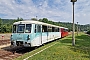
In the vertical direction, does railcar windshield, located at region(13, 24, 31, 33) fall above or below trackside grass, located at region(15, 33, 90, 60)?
above

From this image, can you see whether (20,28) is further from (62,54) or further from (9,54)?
(62,54)

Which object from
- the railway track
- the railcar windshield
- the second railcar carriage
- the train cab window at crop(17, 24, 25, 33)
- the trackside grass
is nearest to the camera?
the trackside grass

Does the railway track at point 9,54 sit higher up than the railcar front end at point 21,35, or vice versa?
the railcar front end at point 21,35

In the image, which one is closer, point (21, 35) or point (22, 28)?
point (21, 35)

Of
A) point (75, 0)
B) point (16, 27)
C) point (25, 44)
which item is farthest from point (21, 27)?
point (75, 0)

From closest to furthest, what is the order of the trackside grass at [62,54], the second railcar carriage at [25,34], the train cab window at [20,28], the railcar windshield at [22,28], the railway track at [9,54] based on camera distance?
the trackside grass at [62,54] → the railway track at [9,54] → the second railcar carriage at [25,34] → the railcar windshield at [22,28] → the train cab window at [20,28]

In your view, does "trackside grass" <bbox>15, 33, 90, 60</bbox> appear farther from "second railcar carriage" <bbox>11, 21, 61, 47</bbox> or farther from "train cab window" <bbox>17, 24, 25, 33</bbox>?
"train cab window" <bbox>17, 24, 25, 33</bbox>

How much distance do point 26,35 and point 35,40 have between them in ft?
4.31

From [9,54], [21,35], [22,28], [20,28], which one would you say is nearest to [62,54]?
[21,35]

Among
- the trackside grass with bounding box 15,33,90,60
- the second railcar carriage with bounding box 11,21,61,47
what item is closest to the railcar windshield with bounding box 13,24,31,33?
the second railcar carriage with bounding box 11,21,61,47

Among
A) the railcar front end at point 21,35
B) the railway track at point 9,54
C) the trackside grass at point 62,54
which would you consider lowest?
the railway track at point 9,54

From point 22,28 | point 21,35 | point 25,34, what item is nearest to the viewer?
point 25,34

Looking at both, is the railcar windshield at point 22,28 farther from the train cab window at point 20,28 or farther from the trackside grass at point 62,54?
the trackside grass at point 62,54

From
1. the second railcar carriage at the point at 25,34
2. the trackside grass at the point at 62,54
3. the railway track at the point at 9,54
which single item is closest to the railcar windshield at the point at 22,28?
the second railcar carriage at the point at 25,34
